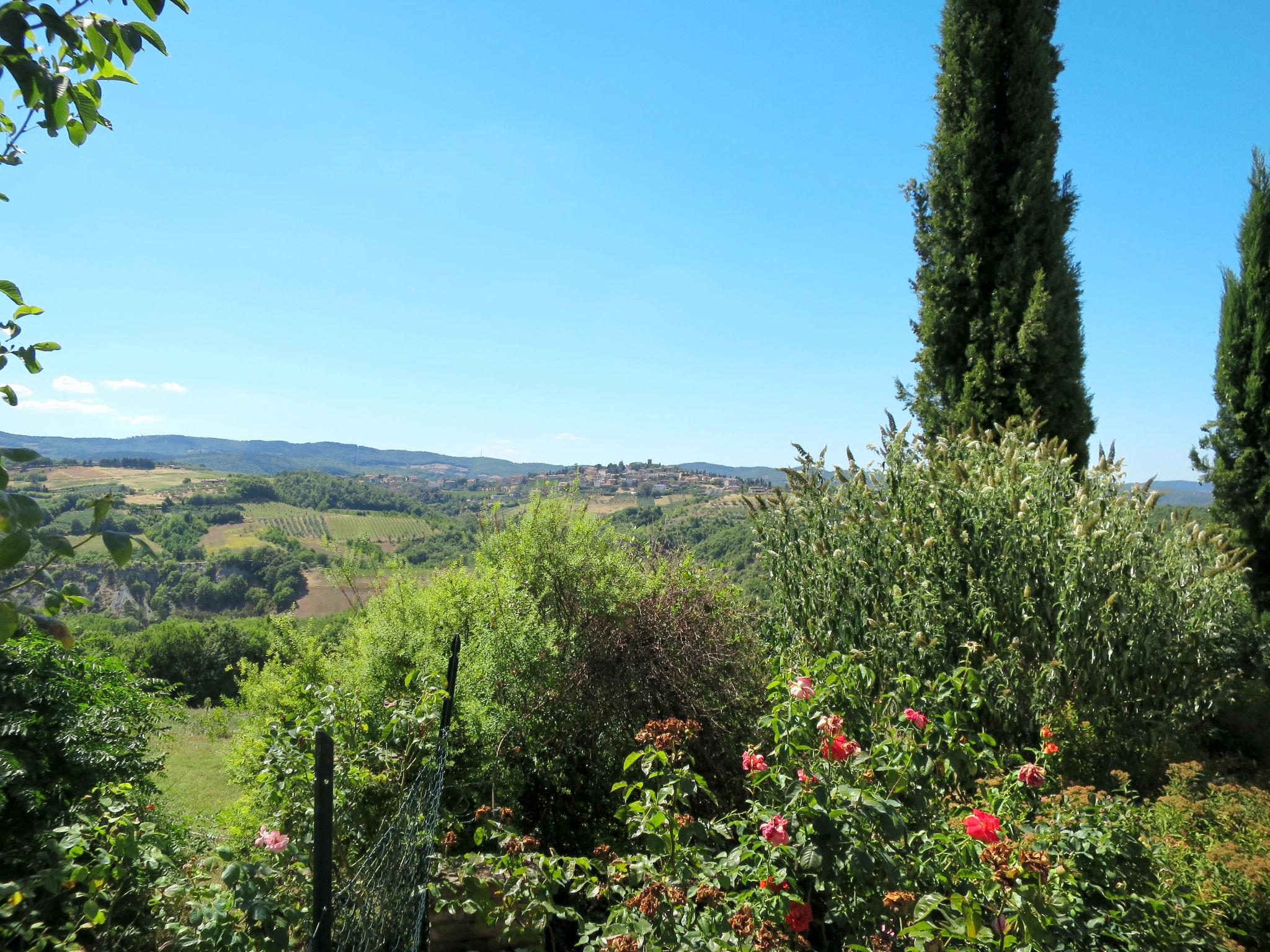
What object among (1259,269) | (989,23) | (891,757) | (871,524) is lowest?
(891,757)

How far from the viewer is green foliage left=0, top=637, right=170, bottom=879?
252 centimetres

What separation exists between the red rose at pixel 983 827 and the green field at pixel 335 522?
212 feet

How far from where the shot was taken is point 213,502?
72.0 meters

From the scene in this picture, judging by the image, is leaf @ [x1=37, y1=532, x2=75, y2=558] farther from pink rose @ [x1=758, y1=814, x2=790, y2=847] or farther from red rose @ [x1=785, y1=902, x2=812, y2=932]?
red rose @ [x1=785, y1=902, x2=812, y2=932]

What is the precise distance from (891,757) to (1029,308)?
5.81 meters

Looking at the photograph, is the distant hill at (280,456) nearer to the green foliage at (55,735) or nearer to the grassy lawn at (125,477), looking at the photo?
the grassy lawn at (125,477)

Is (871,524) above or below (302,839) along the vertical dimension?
above

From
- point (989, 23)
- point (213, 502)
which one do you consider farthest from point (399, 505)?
point (989, 23)

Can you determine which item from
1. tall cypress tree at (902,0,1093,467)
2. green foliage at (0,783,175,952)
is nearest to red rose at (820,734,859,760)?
green foliage at (0,783,175,952)

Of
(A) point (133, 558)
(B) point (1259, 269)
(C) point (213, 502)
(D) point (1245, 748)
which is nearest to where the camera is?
(A) point (133, 558)

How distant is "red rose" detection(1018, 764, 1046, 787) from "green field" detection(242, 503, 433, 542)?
211 ft

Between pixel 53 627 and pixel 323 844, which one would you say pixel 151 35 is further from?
pixel 323 844

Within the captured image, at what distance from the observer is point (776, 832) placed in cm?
220

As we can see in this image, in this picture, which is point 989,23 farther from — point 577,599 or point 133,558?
point 133,558
